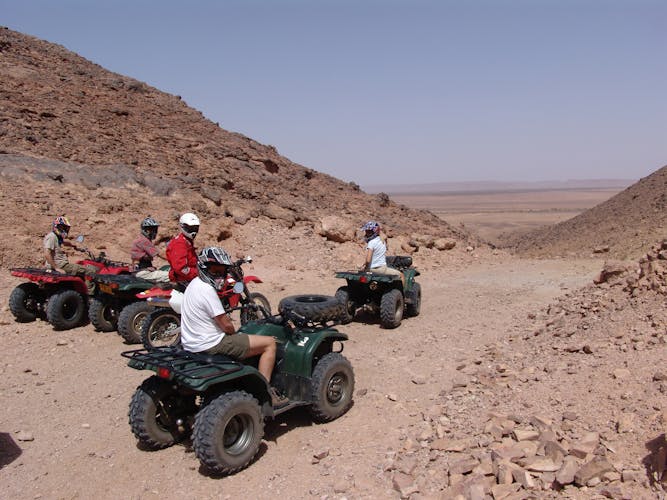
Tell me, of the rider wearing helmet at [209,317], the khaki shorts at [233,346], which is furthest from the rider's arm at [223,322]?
the khaki shorts at [233,346]

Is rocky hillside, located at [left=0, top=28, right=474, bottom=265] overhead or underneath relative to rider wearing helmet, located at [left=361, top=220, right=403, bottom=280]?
overhead

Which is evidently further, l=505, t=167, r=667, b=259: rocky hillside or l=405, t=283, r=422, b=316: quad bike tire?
l=505, t=167, r=667, b=259: rocky hillside

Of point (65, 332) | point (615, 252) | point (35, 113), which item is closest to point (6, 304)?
point (65, 332)

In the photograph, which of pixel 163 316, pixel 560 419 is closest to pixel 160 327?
pixel 163 316

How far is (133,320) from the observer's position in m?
8.64

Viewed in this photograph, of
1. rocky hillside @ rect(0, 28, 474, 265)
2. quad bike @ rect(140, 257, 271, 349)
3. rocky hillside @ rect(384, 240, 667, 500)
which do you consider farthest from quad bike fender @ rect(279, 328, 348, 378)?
rocky hillside @ rect(0, 28, 474, 265)

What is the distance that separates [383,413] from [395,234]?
48.8ft

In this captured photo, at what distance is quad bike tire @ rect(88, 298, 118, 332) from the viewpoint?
30.2 feet

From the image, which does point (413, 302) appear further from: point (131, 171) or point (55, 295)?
point (131, 171)

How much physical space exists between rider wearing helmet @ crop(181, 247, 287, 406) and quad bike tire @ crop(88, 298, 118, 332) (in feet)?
16.1

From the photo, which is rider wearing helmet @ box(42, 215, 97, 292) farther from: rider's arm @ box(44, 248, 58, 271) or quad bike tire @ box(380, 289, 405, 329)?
quad bike tire @ box(380, 289, 405, 329)

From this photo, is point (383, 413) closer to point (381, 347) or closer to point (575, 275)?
point (381, 347)

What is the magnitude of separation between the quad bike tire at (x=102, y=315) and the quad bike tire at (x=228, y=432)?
17.6 feet

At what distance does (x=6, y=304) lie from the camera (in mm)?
10617
